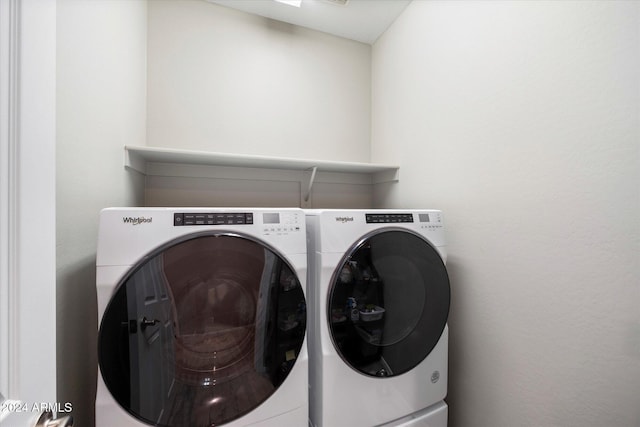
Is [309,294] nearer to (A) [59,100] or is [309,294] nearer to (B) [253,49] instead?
(A) [59,100]

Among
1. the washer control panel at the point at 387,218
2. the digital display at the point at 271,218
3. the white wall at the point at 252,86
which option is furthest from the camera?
the white wall at the point at 252,86

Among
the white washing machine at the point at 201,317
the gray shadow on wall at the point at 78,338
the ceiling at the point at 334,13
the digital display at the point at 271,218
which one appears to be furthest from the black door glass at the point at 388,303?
the ceiling at the point at 334,13

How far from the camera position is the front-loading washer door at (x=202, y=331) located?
710 mm

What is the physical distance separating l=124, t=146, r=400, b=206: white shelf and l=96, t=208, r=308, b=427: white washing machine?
0.56m

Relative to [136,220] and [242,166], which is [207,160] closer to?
[242,166]

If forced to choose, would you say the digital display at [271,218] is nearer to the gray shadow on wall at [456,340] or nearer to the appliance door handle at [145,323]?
the appliance door handle at [145,323]

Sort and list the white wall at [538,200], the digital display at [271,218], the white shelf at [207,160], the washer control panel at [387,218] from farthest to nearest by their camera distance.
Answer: the white shelf at [207,160] < the washer control panel at [387,218] < the digital display at [271,218] < the white wall at [538,200]

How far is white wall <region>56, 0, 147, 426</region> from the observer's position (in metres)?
0.71

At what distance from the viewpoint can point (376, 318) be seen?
0.96m

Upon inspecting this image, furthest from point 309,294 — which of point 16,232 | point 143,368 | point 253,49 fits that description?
point 253,49

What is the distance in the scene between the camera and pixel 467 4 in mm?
1118

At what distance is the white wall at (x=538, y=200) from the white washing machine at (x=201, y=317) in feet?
2.54

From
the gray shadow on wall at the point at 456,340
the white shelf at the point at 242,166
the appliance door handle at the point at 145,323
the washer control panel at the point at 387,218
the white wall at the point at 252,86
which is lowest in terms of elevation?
the gray shadow on wall at the point at 456,340

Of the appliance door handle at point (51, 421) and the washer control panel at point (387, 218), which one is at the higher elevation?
the washer control panel at point (387, 218)
